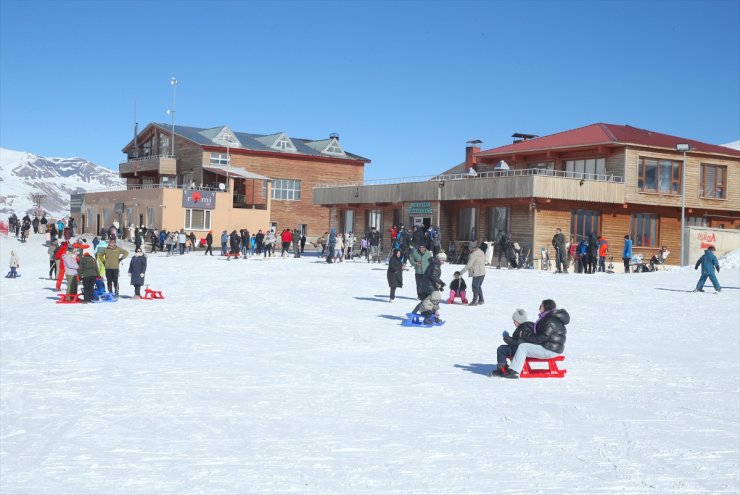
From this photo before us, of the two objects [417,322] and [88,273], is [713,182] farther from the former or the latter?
[88,273]

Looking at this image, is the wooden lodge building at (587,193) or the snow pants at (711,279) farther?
the wooden lodge building at (587,193)

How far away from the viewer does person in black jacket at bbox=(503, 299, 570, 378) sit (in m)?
10.0

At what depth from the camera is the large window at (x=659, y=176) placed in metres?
35.0

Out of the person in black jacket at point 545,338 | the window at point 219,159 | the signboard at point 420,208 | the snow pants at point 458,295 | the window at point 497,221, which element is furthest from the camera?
the window at point 219,159

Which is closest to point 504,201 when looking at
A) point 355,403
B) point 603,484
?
point 355,403

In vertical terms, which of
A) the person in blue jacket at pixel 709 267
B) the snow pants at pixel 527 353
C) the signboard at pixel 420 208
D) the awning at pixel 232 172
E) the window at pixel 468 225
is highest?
the awning at pixel 232 172

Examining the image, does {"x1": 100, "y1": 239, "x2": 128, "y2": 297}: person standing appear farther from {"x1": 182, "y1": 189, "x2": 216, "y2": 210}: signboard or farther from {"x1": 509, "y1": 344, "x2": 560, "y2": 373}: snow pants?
{"x1": 182, "y1": 189, "x2": 216, "y2": 210}: signboard

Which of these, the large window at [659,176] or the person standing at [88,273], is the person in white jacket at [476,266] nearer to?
the person standing at [88,273]

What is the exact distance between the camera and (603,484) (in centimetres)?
631

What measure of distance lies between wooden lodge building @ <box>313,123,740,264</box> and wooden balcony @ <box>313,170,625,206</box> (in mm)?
41

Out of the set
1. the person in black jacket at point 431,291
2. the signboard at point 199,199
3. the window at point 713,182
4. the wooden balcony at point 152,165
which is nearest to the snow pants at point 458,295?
the person in black jacket at point 431,291

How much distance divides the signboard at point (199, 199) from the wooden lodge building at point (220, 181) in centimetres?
6

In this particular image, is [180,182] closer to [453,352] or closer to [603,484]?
[453,352]

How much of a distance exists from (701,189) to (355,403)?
105 ft
